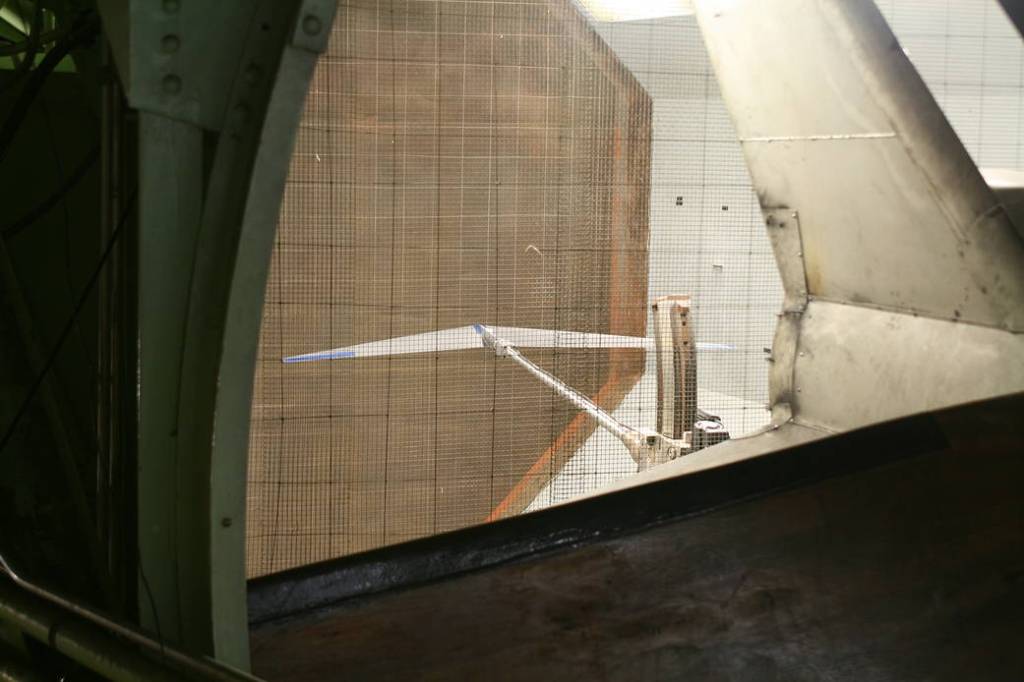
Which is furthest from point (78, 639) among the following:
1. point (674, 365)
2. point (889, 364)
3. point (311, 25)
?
point (674, 365)

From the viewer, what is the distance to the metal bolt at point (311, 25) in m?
1.08

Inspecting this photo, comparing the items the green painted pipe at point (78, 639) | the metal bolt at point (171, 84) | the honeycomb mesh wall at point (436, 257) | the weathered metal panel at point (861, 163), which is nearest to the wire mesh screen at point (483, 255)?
the honeycomb mesh wall at point (436, 257)

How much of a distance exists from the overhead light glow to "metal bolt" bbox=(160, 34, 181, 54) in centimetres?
315

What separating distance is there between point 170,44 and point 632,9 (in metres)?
3.29

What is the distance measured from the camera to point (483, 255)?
13.1 feet

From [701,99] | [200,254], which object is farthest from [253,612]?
[701,99]

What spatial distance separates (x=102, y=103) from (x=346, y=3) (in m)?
2.64

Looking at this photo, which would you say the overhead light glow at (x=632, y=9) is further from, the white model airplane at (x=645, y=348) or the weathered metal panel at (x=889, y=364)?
the weathered metal panel at (x=889, y=364)

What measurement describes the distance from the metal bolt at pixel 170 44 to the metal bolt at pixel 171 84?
0.03m

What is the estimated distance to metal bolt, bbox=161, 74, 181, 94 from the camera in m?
1.07

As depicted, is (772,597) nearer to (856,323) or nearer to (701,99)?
(856,323)

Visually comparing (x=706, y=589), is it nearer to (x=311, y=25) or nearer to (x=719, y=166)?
(x=311, y=25)

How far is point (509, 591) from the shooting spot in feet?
5.06

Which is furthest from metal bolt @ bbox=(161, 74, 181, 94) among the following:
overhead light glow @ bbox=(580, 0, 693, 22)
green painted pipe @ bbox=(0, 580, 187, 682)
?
overhead light glow @ bbox=(580, 0, 693, 22)
